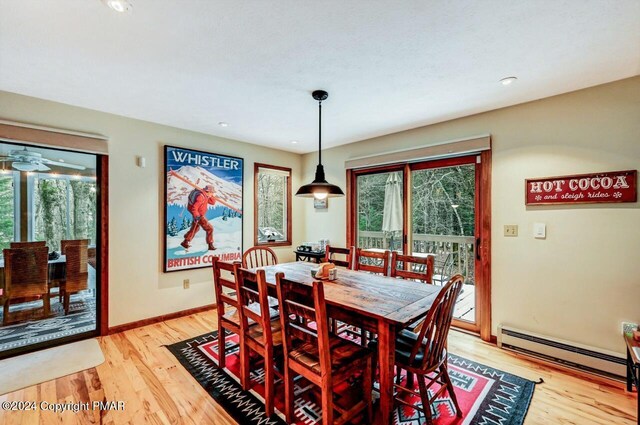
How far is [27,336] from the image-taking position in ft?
9.32

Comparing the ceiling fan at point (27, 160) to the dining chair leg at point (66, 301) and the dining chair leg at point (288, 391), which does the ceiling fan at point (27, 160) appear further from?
the dining chair leg at point (288, 391)

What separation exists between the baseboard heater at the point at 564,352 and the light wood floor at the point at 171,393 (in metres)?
0.10

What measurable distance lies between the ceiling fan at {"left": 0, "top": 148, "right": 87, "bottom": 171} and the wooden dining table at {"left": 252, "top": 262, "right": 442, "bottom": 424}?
2.53 m

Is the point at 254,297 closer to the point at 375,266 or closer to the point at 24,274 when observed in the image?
the point at 375,266

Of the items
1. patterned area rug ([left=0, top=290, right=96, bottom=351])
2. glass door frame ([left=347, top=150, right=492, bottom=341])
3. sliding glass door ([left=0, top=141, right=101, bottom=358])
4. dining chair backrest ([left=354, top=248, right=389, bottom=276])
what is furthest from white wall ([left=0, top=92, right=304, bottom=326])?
glass door frame ([left=347, top=150, right=492, bottom=341])

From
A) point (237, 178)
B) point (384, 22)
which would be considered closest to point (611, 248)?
point (384, 22)

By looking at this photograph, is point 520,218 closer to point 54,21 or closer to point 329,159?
point 329,159

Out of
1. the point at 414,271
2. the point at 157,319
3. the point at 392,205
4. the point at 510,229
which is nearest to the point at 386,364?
the point at 414,271

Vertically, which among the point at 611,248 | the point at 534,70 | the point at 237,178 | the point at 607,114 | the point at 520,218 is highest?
the point at 534,70

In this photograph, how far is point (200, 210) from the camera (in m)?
3.83

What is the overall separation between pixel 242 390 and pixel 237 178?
2843mm

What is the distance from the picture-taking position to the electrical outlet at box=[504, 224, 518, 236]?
9.37 ft

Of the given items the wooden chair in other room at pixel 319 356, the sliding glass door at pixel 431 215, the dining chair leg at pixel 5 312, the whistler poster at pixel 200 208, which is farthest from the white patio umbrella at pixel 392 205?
the dining chair leg at pixel 5 312

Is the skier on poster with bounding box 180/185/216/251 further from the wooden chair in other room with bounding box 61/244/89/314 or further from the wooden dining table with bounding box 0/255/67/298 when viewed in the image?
the wooden dining table with bounding box 0/255/67/298
